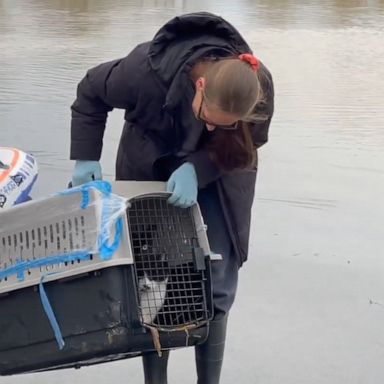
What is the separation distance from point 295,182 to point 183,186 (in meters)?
2.96

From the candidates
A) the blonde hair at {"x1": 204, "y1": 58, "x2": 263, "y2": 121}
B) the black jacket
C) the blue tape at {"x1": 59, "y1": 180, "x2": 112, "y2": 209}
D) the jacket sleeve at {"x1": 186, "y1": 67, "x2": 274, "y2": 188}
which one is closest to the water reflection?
the black jacket

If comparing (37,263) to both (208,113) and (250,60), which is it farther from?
(250,60)

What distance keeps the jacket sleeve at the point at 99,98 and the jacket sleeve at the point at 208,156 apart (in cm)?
25

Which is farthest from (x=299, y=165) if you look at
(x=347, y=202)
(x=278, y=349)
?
(x=278, y=349)

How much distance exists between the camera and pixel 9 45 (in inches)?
382

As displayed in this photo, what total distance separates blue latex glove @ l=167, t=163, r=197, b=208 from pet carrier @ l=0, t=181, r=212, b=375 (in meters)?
0.17

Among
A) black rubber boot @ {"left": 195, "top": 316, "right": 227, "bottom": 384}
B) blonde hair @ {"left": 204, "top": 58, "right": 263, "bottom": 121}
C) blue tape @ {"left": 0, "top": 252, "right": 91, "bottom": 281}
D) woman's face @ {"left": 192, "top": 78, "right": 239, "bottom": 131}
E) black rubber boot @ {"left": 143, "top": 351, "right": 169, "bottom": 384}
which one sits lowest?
black rubber boot @ {"left": 143, "top": 351, "right": 169, "bottom": 384}

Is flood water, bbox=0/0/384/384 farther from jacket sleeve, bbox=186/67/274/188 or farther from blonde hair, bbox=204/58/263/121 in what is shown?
blonde hair, bbox=204/58/263/121

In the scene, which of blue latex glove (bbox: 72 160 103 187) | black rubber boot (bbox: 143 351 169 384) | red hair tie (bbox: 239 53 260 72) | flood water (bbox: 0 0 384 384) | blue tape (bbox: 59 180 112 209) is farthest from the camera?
flood water (bbox: 0 0 384 384)

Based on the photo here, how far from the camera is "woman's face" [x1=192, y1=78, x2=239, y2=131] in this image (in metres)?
2.08

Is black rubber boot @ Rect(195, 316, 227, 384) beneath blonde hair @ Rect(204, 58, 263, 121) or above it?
beneath

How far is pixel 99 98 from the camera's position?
238 centimetres

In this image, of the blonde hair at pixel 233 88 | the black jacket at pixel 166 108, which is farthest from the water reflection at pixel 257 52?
the blonde hair at pixel 233 88

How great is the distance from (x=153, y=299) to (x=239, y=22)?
11586 millimetres
